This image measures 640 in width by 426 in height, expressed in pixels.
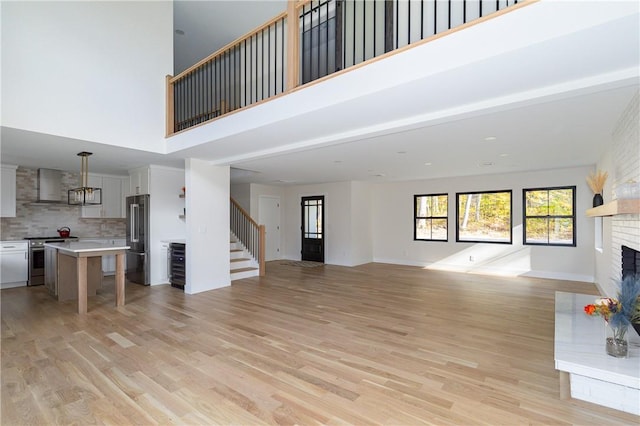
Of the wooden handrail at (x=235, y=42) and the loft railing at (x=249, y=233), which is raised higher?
the wooden handrail at (x=235, y=42)

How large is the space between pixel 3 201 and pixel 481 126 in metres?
8.36

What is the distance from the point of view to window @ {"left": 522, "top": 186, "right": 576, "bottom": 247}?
6648mm

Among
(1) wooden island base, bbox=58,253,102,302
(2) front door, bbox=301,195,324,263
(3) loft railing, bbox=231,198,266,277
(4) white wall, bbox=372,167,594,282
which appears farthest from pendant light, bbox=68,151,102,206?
(4) white wall, bbox=372,167,594,282

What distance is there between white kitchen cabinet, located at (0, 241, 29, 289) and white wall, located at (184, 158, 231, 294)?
334 centimetres

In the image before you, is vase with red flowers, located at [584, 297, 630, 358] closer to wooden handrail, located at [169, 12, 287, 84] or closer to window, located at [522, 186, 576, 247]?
wooden handrail, located at [169, 12, 287, 84]

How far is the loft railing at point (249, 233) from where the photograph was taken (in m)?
7.40

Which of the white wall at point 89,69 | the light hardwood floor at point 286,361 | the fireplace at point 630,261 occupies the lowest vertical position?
the light hardwood floor at point 286,361

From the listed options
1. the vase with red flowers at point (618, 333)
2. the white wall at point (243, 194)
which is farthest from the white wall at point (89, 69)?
the vase with red flowers at point (618, 333)

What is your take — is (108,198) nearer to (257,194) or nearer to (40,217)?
(40,217)

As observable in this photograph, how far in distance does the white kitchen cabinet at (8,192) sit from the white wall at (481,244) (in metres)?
8.26

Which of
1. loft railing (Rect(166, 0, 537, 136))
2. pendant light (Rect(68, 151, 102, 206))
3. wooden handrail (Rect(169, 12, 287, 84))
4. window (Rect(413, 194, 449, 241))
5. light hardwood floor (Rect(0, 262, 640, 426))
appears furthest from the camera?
window (Rect(413, 194, 449, 241))

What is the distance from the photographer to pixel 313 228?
9719mm

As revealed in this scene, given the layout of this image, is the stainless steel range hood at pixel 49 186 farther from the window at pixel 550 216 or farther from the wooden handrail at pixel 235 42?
the window at pixel 550 216

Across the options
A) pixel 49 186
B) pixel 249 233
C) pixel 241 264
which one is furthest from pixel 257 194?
pixel 49 186
